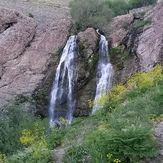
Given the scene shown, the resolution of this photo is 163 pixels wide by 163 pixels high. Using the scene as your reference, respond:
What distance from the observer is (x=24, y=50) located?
2502 cm

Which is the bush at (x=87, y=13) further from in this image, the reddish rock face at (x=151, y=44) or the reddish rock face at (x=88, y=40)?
the reddish rock face at (x=151, y=44)

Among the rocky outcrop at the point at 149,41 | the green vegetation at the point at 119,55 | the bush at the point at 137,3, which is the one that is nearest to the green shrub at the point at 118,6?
the bush at the point at 137,3

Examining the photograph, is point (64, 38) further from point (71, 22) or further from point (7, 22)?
point (7, 22)

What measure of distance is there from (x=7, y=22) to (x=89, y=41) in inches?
267

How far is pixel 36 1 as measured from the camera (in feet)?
→ 125

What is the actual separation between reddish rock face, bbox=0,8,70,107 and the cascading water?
1.07 metres

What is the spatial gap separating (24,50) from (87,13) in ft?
18.1

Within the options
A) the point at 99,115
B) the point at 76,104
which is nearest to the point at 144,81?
the point at 99,115

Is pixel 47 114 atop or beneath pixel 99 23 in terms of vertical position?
beneath

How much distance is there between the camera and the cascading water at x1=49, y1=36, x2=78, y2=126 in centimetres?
2219

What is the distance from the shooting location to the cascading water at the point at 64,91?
2219 cm

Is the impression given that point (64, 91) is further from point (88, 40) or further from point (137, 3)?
point (137, 3)

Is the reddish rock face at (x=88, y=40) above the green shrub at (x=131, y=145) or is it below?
above

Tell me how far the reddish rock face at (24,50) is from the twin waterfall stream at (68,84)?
3.75 feet
